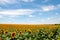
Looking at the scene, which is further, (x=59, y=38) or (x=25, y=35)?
(x=59, y=38)

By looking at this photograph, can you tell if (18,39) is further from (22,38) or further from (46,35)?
(46,35)

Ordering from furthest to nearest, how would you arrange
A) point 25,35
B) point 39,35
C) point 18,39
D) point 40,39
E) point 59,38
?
point 39,35 < point 40,39 < point 59,38 < point 25,35 < point 18,39

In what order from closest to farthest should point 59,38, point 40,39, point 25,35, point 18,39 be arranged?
point 18,39 → point 25,35 → point 59,38 → point 40,39

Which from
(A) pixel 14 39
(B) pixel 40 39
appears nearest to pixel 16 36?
(A) pixel 14 39

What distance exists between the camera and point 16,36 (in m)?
4.10

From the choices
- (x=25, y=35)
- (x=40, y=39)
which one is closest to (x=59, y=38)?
(x=40, y=39)

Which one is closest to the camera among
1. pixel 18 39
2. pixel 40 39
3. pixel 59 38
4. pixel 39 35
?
pixel 18 39

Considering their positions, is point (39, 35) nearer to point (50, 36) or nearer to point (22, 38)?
point (50, 36)

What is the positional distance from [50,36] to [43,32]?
0.29m

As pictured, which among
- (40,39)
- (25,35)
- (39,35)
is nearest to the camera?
(25,35)

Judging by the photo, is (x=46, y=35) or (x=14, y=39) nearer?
(x=14, y=39)

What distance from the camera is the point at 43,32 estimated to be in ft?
17.2

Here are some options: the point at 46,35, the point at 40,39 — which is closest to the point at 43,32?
the point at 46,35

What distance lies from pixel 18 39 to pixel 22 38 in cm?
13
